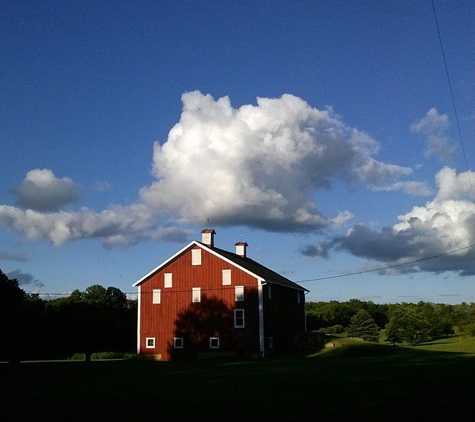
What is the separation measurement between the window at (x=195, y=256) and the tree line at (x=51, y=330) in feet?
46.4

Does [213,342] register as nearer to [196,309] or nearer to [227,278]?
[196,309]

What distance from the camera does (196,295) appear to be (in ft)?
164

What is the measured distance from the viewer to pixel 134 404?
18.0 metres

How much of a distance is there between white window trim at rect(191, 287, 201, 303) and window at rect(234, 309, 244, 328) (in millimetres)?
3703

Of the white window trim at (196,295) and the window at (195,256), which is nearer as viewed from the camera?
the white window trim at (196,295)

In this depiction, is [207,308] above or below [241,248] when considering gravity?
below

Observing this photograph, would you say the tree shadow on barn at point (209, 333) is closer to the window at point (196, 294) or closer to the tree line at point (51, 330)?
the window at point (196, 294)

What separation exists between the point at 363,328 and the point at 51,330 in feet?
150

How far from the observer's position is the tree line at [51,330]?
52875 mm

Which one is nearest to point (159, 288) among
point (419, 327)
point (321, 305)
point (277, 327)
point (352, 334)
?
point (277, 327)

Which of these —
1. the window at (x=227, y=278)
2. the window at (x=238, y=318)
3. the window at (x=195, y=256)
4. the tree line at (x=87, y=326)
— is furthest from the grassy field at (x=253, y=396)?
the tree line at (x=87, y=326)

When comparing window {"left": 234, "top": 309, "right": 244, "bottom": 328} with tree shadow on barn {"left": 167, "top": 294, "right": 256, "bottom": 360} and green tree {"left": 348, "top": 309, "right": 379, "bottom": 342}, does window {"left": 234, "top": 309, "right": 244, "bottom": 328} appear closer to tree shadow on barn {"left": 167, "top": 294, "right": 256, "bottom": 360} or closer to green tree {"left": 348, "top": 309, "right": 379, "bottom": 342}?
tree shadow on barn {"left": 167, "top": 294, "right": 256, "bottom": 360}

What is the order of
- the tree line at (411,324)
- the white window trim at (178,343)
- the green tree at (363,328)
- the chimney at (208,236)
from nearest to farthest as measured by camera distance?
the white window trim at (178,343), the chimney at (208,236), the tree line at (411,324), the green tree at (363,328)

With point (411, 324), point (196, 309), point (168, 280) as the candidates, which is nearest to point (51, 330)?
point (168, 280)
